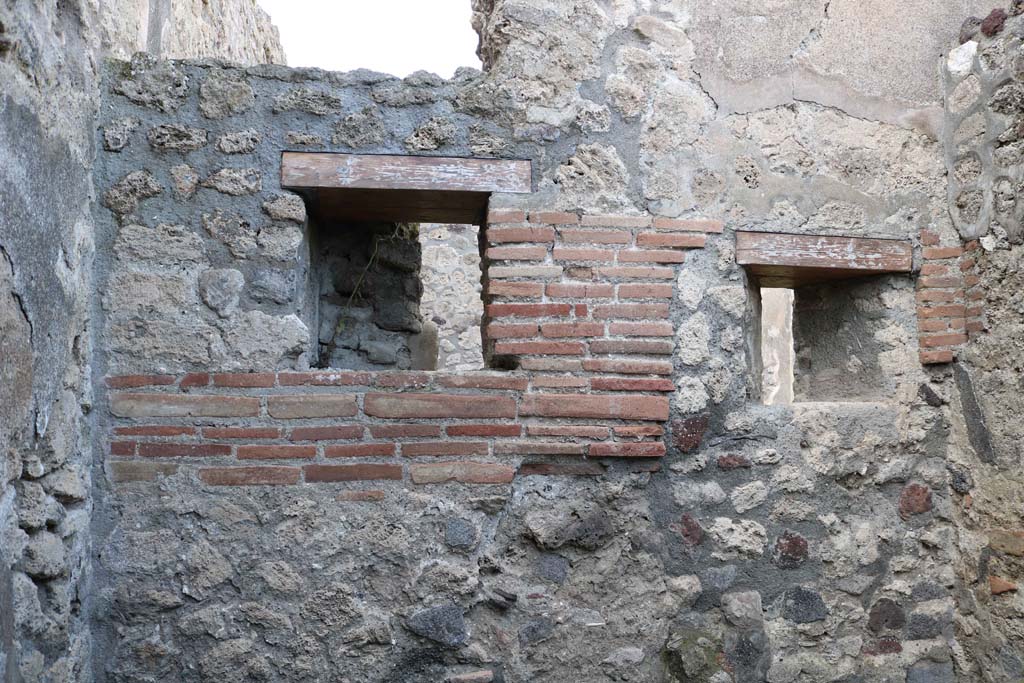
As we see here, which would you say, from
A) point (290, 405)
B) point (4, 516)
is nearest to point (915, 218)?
point (290, 405)

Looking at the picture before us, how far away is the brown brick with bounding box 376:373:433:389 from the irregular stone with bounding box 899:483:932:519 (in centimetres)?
177

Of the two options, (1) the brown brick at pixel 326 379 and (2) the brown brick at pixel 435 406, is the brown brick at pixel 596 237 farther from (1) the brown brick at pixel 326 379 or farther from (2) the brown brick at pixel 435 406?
(1) the brown brick at pixel 326 379

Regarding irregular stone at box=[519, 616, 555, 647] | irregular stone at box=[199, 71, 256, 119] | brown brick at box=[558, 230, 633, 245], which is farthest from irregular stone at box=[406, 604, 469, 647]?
irregular stone at box=[199, 71, 256, 119]

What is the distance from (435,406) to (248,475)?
0.62 meters

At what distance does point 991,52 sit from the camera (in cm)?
294

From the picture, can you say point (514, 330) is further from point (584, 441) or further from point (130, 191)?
point (130, 191)

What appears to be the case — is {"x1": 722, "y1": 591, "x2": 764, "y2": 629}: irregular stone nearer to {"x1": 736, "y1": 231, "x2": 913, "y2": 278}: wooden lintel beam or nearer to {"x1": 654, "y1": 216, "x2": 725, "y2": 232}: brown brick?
{"x1": 736, "y1": 231, "x2": 913, "y2": 278}: wooden lintel beam

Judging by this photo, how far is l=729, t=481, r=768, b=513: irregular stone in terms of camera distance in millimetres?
2885

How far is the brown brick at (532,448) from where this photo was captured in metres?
2.73

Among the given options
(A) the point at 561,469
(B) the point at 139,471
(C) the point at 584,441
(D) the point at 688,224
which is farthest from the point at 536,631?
(D) the point at 688,224

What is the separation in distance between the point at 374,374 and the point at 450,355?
4344mm

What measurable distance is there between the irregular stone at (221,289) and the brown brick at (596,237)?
42.4 inches

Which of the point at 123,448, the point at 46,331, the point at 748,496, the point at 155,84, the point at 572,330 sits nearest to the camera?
the point at 46,331

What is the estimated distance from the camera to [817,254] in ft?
9.73
